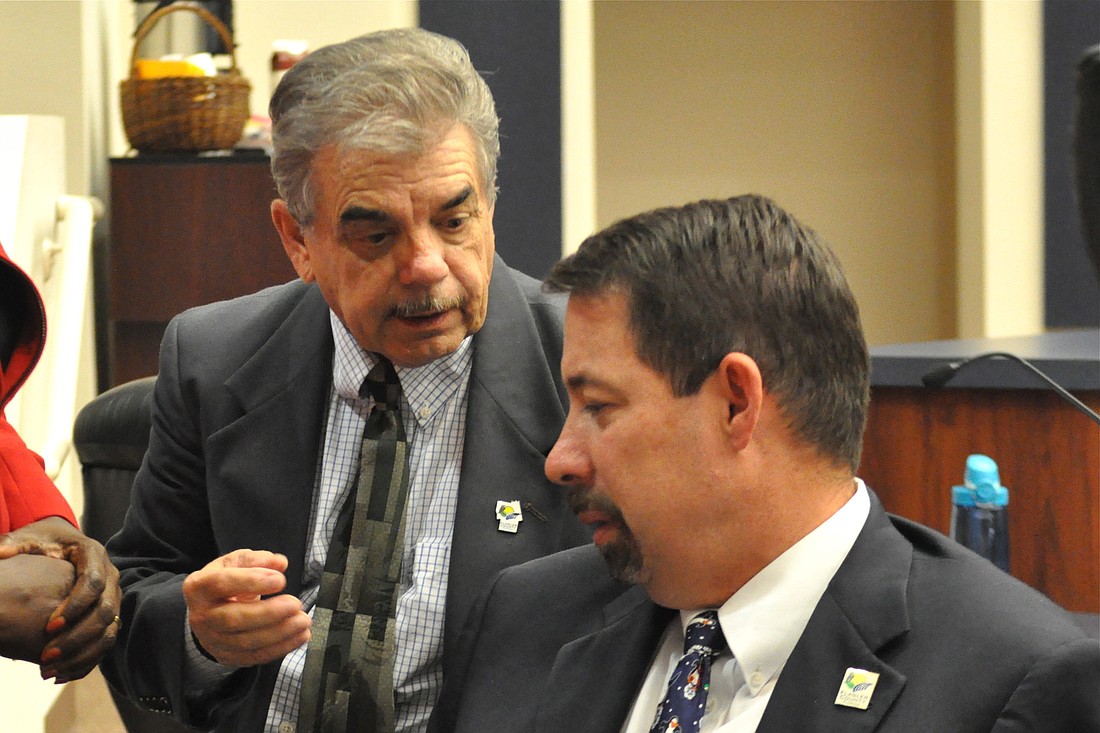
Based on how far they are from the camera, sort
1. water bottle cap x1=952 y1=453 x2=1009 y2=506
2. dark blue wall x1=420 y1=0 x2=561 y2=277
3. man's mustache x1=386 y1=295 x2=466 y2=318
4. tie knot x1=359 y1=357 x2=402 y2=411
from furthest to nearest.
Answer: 1. dark blue wall x1=420 y1=0 x2=561 y2=277
2. water bottle cap x1=952 y1=453 x2=1009 y2=506
3. tie knot x1=359 y1=357 x2=402 y2=411
4. man's mustache x1=386 y1=295 x2=466 y2=318

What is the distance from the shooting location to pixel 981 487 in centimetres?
260

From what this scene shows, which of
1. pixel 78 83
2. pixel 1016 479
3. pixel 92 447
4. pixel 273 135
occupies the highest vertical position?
pixel 78 83

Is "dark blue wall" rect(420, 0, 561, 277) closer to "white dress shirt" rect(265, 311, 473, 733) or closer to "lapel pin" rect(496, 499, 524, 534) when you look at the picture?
"white dress shirt" rect(265, 311, 473, 733)

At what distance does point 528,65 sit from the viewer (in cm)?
462

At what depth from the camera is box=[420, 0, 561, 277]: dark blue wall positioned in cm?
462

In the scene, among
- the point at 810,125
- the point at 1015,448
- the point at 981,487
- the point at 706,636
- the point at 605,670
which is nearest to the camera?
the point at 706,636

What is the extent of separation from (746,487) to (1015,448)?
5.66 feet

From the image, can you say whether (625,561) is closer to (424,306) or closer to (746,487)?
(746,487)

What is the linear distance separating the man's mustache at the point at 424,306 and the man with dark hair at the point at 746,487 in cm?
27

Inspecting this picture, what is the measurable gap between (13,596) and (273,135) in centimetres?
70

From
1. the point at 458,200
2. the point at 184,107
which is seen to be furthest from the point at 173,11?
the point at 458,200

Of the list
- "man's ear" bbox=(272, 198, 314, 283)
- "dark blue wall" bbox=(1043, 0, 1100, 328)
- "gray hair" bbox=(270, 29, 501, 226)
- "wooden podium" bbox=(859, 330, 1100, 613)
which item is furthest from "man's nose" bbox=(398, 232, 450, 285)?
"dark blue wall" bbox=(1043, 0, 1100, 328)

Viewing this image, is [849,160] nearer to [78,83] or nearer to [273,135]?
[78,83]

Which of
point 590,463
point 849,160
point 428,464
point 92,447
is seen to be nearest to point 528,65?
point 849,160
